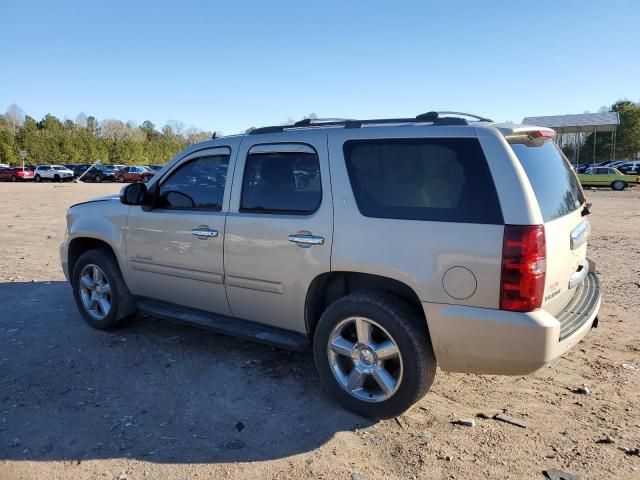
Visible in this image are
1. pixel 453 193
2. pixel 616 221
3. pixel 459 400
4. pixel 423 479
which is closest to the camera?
pixel 423 479

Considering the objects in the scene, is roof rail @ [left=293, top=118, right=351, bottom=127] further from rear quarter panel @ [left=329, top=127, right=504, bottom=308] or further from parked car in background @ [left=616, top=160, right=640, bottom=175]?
parked car in background @ [left=616, top=160, right=640, bottom=175]

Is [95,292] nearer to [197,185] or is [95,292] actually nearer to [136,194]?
[136,194]

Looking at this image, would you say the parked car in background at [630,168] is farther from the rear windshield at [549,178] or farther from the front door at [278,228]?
the front door at [278,228]

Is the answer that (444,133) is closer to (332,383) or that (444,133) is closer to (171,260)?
(332,383)

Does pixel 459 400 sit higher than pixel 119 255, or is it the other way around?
pixel 119 255

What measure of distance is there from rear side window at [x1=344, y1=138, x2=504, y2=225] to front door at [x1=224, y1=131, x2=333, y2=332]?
0.94 feet

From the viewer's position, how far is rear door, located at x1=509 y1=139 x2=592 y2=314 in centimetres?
310

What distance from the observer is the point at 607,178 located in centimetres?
3469

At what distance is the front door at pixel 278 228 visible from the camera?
3668mm

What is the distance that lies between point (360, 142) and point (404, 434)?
197 centimetres

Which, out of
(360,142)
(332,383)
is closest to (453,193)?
(360,142)

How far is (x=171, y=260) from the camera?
4.55 meters

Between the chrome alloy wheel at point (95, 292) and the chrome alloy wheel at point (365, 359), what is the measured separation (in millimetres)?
2684

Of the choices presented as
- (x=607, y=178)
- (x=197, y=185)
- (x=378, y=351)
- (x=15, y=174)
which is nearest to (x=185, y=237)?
(x=197, y=185)
